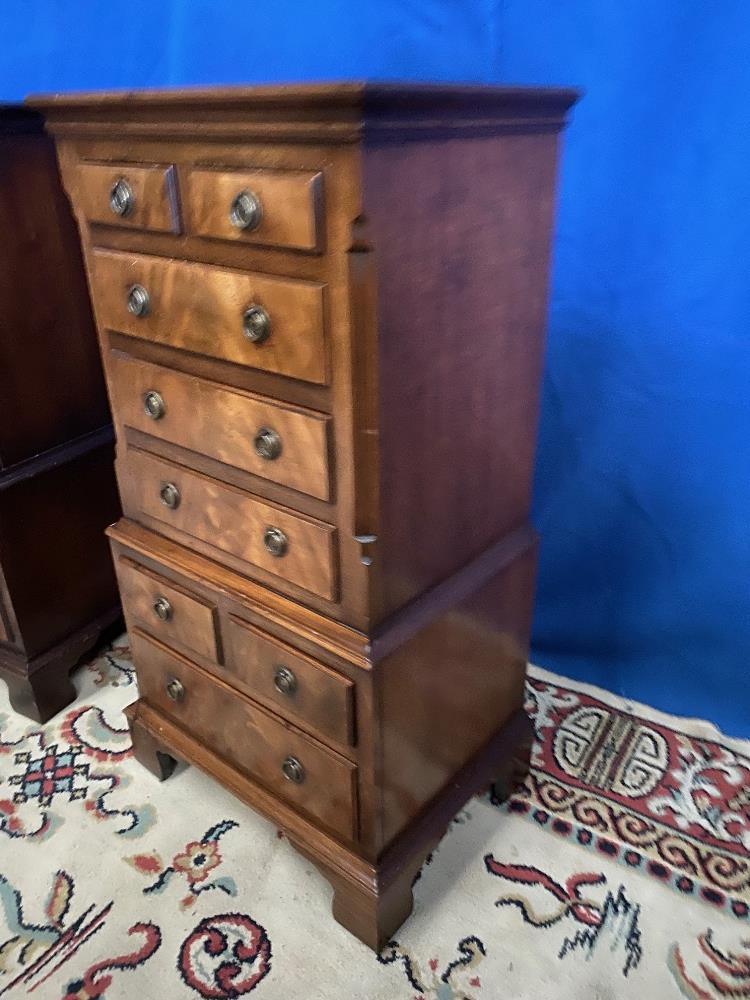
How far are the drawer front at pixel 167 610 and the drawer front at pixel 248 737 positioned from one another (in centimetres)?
5

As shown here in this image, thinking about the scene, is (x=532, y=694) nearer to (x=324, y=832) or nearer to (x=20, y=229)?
(x=324, y=832)

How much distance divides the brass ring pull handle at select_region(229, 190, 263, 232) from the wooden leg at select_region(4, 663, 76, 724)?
1.18 m

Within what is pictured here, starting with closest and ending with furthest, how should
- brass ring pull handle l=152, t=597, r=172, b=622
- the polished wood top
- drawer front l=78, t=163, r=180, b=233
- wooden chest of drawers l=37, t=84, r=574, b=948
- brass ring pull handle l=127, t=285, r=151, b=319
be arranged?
the polished wood top → wooden chest of drawers l=37, t=84, r=574, b=948 → drawer front l=78, t=163, r=180, b=233 → brass ring pull handle l=127, t=285, r=151, b=319 → brass ring pull handle l=152, t=597, r=172, b=622

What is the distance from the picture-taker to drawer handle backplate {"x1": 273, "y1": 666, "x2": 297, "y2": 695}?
3.89 feet

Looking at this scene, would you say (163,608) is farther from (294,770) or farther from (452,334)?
(452,334)

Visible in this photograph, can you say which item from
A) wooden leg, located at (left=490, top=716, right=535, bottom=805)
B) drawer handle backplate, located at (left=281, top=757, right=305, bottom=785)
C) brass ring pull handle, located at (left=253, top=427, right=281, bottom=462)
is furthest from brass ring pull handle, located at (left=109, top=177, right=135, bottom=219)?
wooden leg, located at (left=490, top=716, right=535, bottom=805)

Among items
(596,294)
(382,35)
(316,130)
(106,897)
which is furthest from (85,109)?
(106,897)

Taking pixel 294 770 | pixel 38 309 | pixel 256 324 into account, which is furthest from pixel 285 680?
pixel 38 309

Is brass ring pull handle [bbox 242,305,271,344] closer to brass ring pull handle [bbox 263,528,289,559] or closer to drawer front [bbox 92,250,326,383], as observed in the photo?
drawer front [bbox 92,250,326,383]

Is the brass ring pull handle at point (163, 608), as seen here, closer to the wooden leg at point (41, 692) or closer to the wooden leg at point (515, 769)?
the wooden leg at point (41, 692)

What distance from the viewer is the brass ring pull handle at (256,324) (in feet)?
3.20

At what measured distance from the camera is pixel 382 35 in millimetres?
1453

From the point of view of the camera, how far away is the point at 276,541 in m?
1.13

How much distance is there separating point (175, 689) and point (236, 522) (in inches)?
16.5
